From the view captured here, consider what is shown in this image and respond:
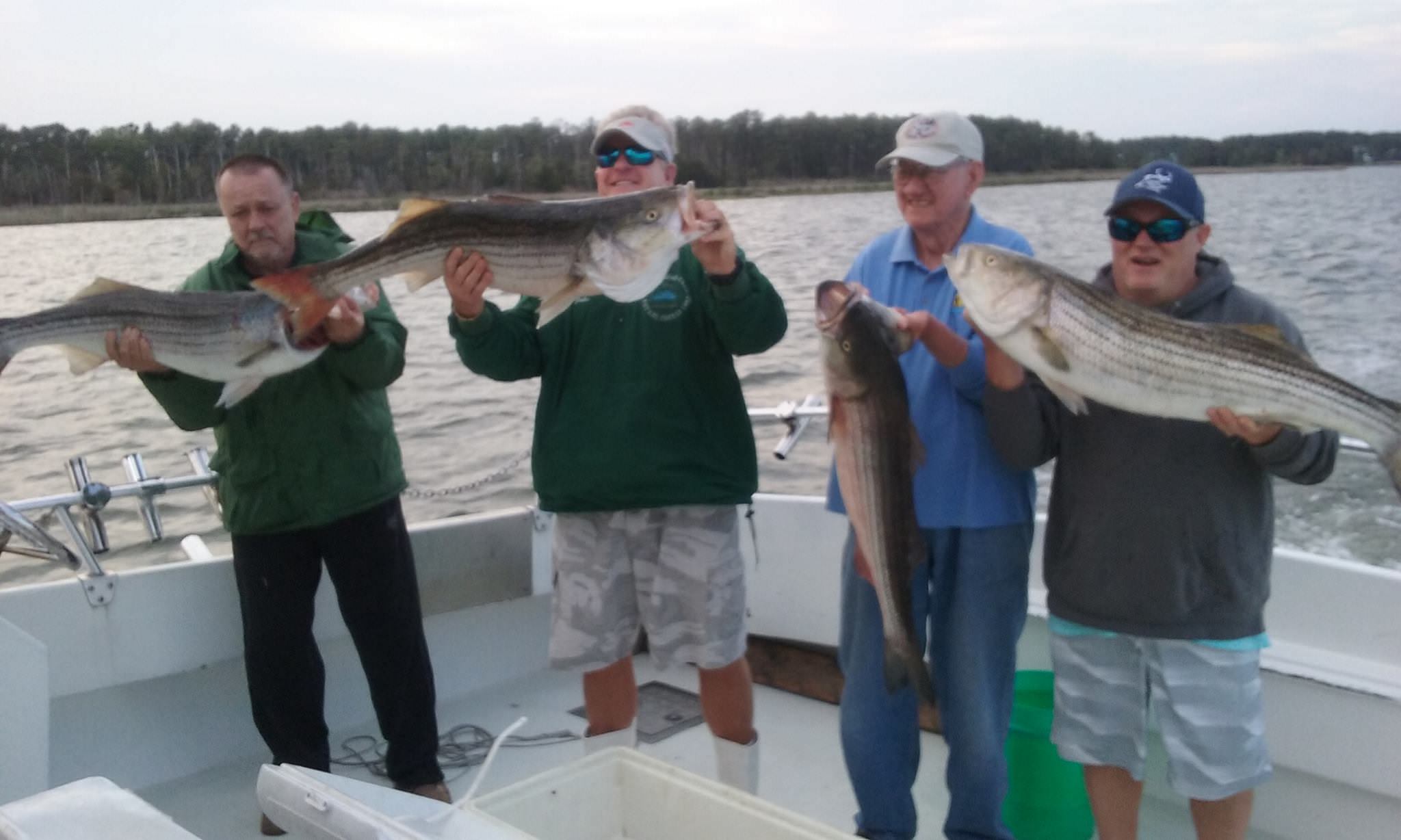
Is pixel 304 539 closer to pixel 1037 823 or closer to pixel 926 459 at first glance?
pixel 926 459

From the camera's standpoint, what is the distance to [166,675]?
4.42 m

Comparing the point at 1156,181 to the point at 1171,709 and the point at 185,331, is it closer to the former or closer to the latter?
the point at 1171,709

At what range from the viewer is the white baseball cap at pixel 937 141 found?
3.19m

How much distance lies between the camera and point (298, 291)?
335cm

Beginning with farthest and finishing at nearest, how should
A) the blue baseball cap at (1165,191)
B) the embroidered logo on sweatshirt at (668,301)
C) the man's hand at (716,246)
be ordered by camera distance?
the embroidered logo on sweatshirt at (668,301) → the man's hand at (716,246) → the blue baseball cap at (1165,191)

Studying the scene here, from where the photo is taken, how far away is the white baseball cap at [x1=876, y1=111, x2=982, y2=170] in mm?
3189

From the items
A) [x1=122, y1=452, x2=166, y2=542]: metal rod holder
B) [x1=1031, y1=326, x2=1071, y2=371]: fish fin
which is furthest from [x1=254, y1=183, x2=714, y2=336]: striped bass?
[x1=122, y1=452, x2=166, y2=542]: metal rod holder

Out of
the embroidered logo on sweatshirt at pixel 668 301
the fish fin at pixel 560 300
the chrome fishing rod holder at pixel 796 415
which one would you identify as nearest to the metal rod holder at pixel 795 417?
the chrome fishing rod holder at pixel 796 415

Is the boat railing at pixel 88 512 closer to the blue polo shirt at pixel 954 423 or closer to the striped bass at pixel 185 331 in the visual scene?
the striped bass at pixel 185 331

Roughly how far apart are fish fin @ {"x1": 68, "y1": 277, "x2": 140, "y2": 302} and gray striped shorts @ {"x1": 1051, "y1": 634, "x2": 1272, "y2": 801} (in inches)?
122

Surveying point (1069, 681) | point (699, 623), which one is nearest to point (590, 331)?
point (699, 623)

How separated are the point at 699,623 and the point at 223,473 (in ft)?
5.78

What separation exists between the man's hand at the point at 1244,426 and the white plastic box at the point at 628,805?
1381 mm

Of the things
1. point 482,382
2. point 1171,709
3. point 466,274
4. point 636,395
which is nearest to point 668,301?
point 636,395
